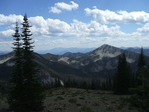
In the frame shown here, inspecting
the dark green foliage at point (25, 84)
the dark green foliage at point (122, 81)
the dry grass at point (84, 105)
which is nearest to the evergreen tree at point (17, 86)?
the dark green foliage at point (25, 84)

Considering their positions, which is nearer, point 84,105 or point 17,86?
point 17,86

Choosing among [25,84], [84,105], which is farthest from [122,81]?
[25,84]

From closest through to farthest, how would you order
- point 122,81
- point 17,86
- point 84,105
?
1. point 17,86
2. point 84,105
3. point 122,81

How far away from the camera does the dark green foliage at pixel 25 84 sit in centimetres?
1534

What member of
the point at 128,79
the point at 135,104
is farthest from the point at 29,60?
the point at 128,79

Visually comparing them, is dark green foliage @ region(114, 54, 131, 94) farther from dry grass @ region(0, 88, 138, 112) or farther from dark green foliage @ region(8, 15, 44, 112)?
dark green foliage @ region(8, 15, 44, 112)

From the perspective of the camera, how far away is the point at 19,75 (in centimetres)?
1575

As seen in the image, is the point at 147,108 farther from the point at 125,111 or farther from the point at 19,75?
the point at 19,75

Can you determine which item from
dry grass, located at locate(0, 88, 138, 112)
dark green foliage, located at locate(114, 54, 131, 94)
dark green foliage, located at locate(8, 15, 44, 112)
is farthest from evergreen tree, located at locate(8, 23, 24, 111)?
dark green foliage, located at locate(114, 54, 131, 94)

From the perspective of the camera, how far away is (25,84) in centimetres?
1566

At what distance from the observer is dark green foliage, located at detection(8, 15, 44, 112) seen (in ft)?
50.3

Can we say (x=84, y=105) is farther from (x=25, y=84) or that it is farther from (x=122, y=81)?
(x=122, y=81)

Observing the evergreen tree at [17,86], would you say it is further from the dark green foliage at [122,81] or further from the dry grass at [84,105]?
the dark green foliage at [122,81]

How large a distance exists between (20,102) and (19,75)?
3.49 metres
